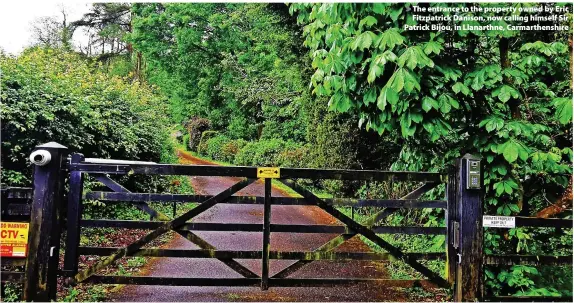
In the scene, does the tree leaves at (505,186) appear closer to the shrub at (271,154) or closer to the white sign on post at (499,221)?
the white sign on post at (499,221)

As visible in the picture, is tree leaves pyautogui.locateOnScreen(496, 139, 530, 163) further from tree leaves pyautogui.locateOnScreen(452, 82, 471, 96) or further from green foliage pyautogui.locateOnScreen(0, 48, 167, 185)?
green foliage pyautogui.locateOnScreen(0, 48, 167, 185)

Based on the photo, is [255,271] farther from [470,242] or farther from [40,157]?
[40,157]

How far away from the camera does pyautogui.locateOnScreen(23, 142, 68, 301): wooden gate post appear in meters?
3.89

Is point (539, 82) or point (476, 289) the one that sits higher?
point (539, 82)

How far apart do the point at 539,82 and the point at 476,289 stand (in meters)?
2.60

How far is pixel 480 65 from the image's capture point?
4379 mm

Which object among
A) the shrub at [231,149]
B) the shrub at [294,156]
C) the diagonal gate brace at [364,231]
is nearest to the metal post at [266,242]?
the diagonal gate brace at [364,231]

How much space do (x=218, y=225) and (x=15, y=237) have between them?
2042 millimetres

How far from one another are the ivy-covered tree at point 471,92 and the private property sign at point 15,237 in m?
3.57

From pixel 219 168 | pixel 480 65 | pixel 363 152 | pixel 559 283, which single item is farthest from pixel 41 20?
pixel 559 283

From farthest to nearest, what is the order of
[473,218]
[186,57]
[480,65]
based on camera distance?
1. [186,57]
2. [480,65]
3. [473,218]

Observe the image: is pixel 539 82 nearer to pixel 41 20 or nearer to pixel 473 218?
pixel 473 218

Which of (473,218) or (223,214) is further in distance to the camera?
(223,214)

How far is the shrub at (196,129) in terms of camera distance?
29234mm
